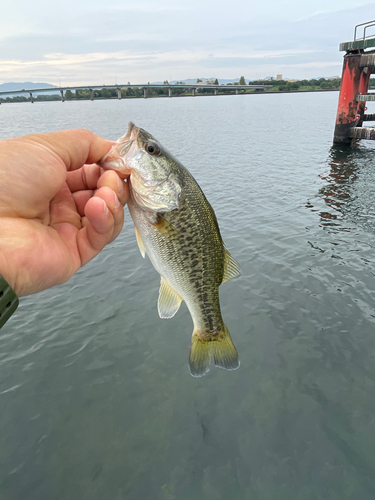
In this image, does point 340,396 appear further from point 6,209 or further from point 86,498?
point 6,209

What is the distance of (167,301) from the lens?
3.95 m

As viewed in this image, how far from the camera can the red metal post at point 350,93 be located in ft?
88.5

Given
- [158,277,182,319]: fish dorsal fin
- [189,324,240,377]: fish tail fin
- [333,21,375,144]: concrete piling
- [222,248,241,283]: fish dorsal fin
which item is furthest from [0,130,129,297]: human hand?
[333,21,375,144]: concrete piling

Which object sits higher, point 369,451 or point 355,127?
point 355,127

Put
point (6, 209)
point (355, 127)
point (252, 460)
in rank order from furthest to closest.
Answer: point (355, 127), point (252, 460), point (6, 209)

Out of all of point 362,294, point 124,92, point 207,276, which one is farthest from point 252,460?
point 124,92

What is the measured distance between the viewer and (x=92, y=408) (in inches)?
253

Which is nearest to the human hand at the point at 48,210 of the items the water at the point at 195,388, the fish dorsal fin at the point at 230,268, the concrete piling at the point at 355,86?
the fish dorsal fin at the point at 230,268

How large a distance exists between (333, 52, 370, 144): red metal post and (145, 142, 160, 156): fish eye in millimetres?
30505

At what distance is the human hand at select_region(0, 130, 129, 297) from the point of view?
2.86 m

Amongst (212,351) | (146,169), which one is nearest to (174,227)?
(146,169)

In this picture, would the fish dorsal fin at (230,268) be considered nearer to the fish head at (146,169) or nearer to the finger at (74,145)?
the fish head at (146,169)

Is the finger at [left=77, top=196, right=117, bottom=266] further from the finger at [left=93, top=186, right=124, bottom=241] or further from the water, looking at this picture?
the water

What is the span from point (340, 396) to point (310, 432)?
1124mm
